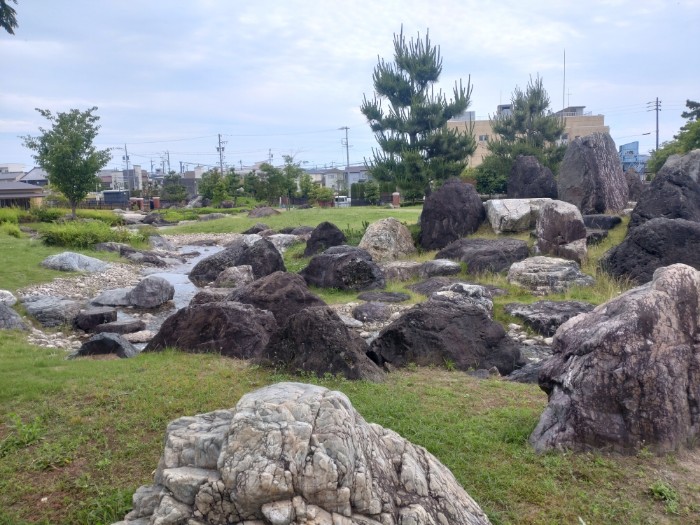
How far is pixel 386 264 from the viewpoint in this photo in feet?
68.6

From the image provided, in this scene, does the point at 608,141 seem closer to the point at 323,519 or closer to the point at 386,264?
the point at 386,264

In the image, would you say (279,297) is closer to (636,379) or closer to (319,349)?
(319,349)

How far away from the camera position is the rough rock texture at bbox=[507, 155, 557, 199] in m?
25.7

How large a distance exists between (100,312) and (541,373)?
37.8 feet

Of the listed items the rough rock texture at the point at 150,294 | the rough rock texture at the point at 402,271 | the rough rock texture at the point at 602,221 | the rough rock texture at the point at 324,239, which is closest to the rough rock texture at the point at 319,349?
the rough rock texture at the point at 150,294

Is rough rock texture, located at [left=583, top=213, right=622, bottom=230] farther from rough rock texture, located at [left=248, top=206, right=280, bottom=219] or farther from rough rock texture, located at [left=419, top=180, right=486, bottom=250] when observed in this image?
rough rock texture, located at [left=248, top=206, right=280, bottom=219]

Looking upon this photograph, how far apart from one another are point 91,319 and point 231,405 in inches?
355

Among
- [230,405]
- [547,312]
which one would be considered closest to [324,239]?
[547,312]

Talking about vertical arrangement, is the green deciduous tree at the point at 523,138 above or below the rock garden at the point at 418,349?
above

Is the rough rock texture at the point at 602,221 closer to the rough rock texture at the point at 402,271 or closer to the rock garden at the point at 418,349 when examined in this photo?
the rock garden at the point at 418,349

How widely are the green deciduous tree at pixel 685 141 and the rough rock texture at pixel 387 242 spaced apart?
2392 cm

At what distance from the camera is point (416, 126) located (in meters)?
31.3

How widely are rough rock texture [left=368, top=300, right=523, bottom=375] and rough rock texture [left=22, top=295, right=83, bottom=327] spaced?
877 centimetres

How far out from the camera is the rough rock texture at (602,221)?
20734mm
